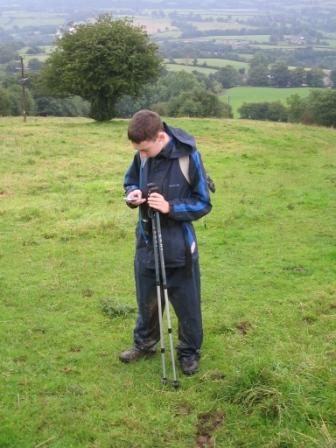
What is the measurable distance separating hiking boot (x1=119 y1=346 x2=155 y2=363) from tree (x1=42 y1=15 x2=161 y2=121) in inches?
1035

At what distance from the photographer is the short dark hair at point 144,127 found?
4945 millimetres

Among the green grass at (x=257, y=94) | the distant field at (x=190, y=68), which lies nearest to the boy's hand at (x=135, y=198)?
the green grass at (x=257, y=94)

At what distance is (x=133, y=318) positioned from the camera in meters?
7.32

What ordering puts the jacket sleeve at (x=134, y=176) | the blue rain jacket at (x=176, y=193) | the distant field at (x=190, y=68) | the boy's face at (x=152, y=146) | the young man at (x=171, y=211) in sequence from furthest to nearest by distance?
the distant field at (x=190, y=68), the jacket sleeve at (x=134, y=176), the blue rain jacket at (x=176, y=193), the young man at (x=171, y=211), the boy's face at (x=152, y=146)

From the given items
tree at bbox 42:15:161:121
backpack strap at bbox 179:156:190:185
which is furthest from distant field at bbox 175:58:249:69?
backpack strap at bbox 179:156:190:185

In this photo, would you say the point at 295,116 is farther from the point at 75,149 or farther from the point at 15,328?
the point at 15,328

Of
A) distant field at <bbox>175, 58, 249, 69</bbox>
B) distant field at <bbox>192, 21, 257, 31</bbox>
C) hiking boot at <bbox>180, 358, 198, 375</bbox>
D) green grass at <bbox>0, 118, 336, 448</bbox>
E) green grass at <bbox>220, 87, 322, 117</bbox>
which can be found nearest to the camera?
green grass at <bbox>0, 118, 336, 448</bbox>

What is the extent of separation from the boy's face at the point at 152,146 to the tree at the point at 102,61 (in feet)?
86.6

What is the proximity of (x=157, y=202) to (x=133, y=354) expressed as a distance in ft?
6.48

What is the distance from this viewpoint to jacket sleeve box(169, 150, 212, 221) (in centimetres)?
529

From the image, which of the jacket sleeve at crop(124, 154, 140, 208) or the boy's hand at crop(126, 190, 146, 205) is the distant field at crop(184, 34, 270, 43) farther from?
the boy's hand at crop(126, 190, 146, 205)

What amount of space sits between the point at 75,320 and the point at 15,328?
0.80 metres

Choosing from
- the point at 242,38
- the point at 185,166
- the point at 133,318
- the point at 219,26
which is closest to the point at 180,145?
the point at 185,166

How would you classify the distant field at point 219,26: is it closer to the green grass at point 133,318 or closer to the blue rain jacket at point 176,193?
the green grass at point 133,318
